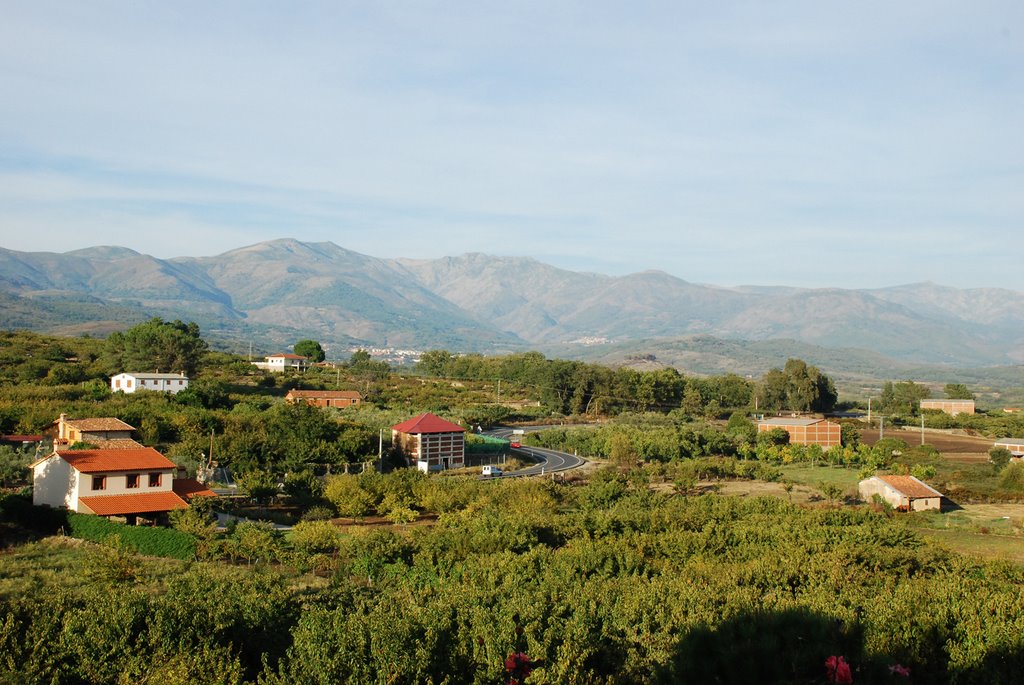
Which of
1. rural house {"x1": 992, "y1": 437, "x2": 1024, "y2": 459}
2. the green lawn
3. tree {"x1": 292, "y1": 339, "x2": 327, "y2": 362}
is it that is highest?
tree {"x1": 292, "y1": 339, "x2": 327, "y2": 362}

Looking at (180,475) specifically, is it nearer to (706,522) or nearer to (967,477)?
(706,522)

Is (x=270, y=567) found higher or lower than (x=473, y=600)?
lower

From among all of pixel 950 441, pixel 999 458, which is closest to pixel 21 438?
pixel 999 458

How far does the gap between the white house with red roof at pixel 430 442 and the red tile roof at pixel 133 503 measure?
19.3 m

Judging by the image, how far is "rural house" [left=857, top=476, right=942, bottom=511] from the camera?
37.5m

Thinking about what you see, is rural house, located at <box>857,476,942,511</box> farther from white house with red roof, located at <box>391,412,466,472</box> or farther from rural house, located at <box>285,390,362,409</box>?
rural house, located at <box>285,390,362,409</box>

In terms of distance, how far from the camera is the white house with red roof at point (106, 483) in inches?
1061

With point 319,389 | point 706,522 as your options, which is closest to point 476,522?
point 706,522

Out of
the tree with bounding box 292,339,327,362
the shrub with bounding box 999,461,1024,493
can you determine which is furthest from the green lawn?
the tree with bounding box 292,339,327,362

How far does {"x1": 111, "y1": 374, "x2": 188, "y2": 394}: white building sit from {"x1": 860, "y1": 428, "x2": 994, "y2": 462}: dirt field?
→ 5147cm

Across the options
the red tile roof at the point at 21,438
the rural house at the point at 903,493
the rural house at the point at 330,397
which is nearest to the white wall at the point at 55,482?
the red tile roof at the point at 21,438

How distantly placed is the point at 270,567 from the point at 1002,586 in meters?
17.5

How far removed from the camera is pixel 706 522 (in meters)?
28.2

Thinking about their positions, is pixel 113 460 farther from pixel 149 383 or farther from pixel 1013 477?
pixel 1013 477
